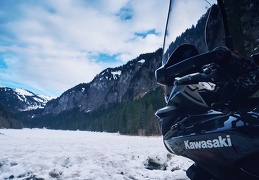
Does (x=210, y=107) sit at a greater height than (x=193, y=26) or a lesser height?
lesser

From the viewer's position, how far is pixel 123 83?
15712cm

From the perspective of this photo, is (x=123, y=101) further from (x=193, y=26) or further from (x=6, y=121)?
(x=193, y=26)

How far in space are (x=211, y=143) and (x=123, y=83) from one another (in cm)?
15604

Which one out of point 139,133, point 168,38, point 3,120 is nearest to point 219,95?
point 168,38

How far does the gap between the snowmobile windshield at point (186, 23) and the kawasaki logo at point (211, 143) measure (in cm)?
81

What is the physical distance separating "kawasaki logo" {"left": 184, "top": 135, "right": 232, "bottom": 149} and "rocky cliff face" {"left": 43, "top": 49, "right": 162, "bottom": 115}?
108 m

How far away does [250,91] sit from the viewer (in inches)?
54.5

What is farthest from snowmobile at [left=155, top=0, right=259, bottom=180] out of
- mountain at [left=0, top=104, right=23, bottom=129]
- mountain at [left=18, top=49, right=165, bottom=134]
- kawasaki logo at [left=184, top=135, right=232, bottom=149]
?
mountain at [left=0, top=104, right=23, bottom=129]

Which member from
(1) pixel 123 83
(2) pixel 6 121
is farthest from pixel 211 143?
(1) pixel 123 83

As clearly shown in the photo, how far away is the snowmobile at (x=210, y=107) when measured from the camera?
115 cm

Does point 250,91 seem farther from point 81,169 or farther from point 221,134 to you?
point 81,169

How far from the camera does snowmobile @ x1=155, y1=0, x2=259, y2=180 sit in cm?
115

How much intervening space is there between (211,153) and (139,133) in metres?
63.5

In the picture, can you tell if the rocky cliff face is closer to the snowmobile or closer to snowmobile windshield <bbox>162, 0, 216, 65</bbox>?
snowmobile windshield <bbox>162, 0, 216, 65</bbox>
